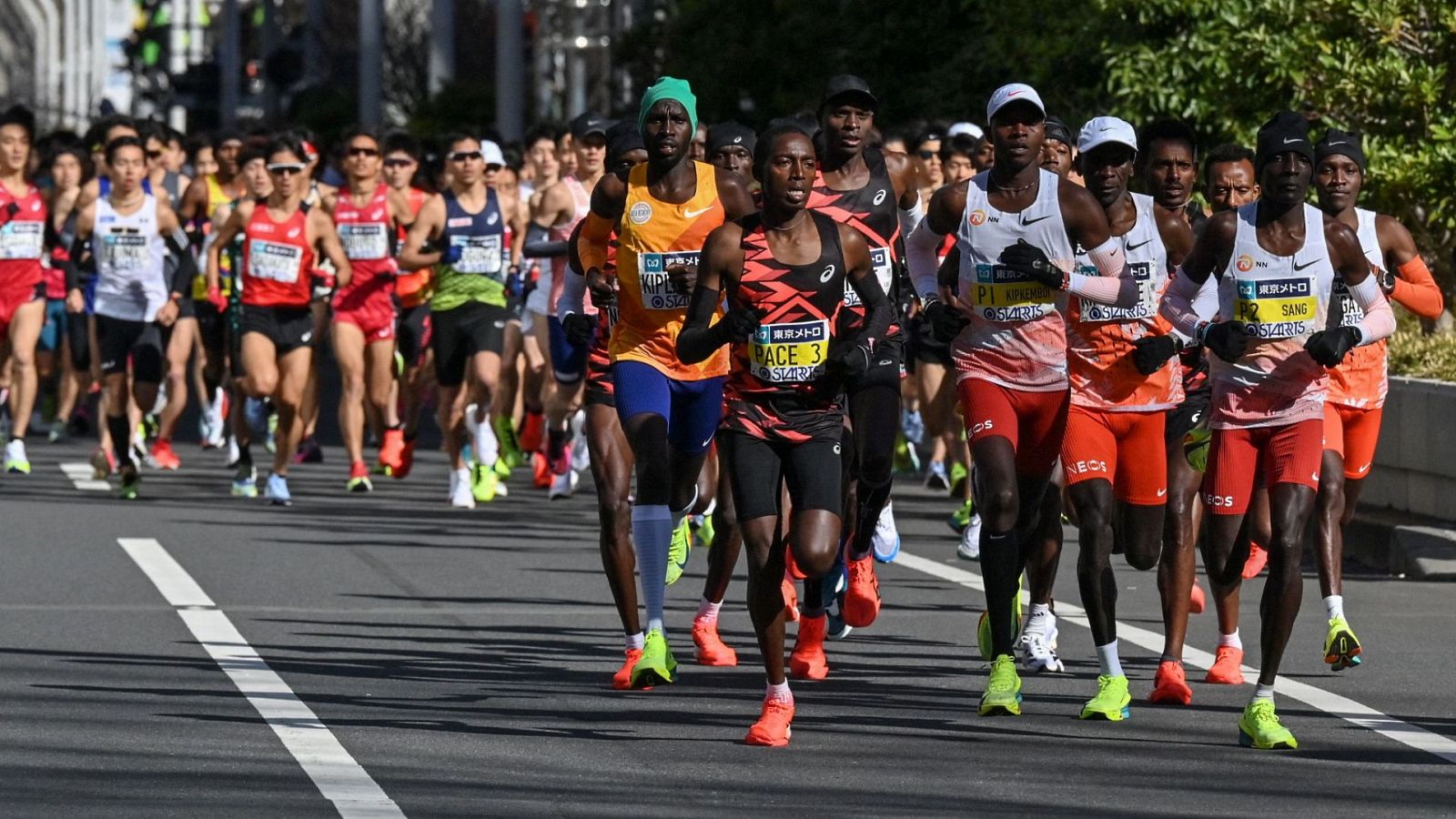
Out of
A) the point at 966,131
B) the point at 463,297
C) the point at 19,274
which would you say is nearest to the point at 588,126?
the point at 463,297

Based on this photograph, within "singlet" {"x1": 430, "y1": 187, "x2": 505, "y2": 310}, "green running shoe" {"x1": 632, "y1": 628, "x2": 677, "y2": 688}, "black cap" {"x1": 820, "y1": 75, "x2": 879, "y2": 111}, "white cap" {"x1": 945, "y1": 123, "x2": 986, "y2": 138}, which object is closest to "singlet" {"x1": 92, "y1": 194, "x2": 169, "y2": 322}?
"singlet" {"x1": 430, "y1": 187, "x2": 505, "y2": 310}

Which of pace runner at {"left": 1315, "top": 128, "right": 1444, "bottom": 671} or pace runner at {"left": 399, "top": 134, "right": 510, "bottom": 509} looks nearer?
pace runner at {"left": 1315, "top": 128, "right": 1444, "bottom": 671}

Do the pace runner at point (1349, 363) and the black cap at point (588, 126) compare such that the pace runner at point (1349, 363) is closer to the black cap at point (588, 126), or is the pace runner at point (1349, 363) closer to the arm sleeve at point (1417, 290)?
the arm sleeve at point (1417, 290)

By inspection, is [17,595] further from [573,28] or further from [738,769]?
[573,28]

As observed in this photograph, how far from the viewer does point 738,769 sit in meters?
8.21

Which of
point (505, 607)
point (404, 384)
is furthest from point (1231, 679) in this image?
point (404, 384)

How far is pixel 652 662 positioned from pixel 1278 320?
2248 mm

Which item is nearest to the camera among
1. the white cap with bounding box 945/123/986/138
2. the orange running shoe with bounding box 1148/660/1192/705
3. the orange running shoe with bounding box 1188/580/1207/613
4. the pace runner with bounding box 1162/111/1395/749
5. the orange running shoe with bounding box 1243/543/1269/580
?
the pace runner with bounding box 1162/111/1395/749

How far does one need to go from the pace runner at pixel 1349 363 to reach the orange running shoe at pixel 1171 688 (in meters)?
0.66

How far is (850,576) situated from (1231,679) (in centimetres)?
152

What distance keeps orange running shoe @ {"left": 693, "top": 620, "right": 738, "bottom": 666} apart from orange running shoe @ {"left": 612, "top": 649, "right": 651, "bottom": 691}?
56 centimetres

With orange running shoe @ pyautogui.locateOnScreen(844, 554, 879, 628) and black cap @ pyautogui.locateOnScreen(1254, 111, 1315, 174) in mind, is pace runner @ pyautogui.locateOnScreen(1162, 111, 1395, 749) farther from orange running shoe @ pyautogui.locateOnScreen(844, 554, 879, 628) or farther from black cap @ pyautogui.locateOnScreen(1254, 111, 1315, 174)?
orange running shoe @ pyautogui.locateOnScreen(844, 554, 879, 628)

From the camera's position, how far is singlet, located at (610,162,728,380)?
32.4 ft

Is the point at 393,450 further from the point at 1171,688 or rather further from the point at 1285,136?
the point at 1285,136
